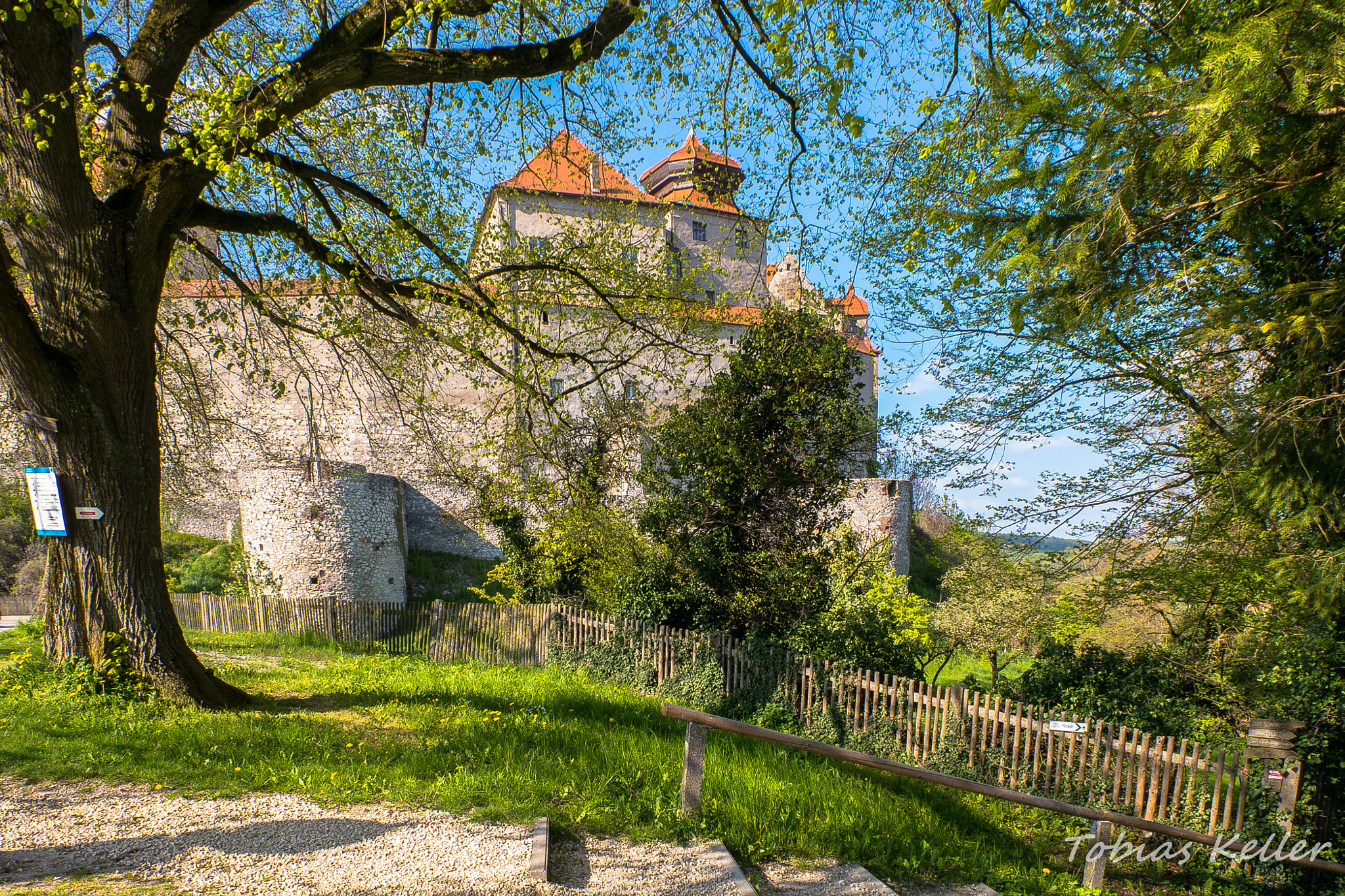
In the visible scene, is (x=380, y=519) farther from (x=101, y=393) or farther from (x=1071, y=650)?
(x=1071, y=650)

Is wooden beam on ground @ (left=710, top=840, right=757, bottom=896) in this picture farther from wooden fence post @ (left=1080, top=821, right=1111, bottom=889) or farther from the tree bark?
the tree bark

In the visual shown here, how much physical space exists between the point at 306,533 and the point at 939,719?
1635 cm

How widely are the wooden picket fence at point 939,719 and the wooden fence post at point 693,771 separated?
2978 millimetres

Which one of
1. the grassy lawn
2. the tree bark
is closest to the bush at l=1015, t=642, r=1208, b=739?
the grassy lawn

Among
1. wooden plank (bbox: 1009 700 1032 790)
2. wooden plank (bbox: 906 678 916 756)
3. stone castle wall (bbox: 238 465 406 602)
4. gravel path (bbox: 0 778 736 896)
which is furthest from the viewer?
stone castle wall (bbox: 238 465 406 602)

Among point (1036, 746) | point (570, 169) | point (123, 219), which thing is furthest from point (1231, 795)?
point (123, 219)

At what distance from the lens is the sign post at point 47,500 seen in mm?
5316

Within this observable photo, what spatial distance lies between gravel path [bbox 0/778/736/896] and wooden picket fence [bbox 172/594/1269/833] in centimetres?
370

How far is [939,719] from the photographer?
7266 millimetres

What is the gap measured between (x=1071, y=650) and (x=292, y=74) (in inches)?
361

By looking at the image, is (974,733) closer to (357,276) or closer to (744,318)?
(744,318)

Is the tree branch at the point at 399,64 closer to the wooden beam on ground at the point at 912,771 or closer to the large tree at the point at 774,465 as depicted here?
the wooden beam on ground at the point at 912,771

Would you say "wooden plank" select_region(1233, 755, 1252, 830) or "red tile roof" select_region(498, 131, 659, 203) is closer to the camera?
"wooden plank" select_region(1233, 755, 1252, 830)

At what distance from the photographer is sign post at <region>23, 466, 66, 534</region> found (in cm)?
532
